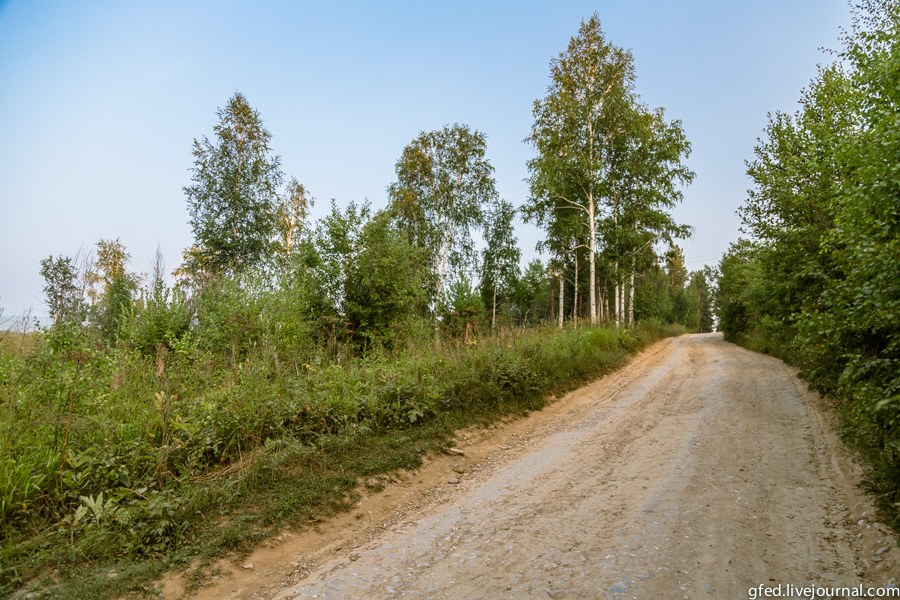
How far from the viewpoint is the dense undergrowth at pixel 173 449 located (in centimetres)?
330

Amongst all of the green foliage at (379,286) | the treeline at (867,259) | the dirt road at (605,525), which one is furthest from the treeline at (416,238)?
the treeline at (867,259)

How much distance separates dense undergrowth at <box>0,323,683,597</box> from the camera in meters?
3.30

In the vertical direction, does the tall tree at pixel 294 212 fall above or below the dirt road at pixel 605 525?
above

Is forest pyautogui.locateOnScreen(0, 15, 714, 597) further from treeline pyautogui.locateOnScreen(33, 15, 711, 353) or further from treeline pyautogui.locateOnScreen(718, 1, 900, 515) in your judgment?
treeline pyautogui.locateOnScreen(718, 1, 900, 515)

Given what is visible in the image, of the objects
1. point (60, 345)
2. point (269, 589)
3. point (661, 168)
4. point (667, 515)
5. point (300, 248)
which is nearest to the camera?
point (269, 589)

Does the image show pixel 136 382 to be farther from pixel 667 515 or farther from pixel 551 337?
pixel 551 337

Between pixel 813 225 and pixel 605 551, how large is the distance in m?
8.69

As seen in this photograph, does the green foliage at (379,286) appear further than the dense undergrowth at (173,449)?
Yes

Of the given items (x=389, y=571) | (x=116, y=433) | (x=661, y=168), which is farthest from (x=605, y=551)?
(x=661, y=168)

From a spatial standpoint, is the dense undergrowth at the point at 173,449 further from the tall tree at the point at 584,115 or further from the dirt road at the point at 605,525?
the tall tree at the point at 584,115

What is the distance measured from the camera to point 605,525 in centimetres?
397

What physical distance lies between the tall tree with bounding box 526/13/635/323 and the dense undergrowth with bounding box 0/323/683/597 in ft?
45.1

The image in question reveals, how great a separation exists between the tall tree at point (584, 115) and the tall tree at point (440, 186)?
6941 millimetres

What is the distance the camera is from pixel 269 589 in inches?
127
